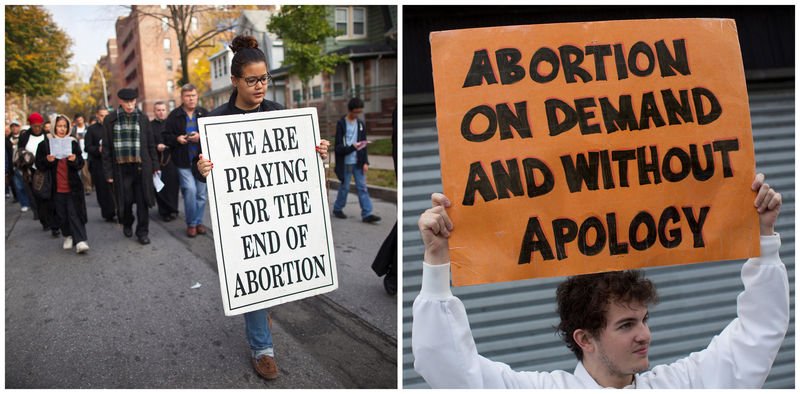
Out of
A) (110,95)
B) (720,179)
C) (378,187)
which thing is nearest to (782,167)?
(720,179)

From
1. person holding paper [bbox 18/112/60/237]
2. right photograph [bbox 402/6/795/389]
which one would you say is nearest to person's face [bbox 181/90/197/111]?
person holding paper [bbox 18/112/60/237]

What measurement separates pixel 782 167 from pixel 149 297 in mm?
5735

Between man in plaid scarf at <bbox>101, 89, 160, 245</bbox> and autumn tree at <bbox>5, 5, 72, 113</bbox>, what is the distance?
15.1ft

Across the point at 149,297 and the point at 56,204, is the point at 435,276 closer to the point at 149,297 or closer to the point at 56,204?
the point at 149,297

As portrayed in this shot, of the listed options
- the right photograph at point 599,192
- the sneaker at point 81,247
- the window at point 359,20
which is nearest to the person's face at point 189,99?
the sneaker at point 81,247

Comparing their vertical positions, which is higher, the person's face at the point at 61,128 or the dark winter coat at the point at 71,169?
the person's face at the point at 61,128

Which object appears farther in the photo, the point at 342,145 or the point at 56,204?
the point at 342,145

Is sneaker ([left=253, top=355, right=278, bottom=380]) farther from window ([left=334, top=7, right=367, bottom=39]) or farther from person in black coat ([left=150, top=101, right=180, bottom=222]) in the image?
window ([left=334, top=7, right=367, bottom=39])

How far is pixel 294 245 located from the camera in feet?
11.2

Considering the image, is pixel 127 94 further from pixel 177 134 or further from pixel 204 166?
pixel 204 166

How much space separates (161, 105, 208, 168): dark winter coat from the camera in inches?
282

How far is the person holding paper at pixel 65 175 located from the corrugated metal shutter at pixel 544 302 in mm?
4190

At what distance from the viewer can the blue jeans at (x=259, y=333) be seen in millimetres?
3535

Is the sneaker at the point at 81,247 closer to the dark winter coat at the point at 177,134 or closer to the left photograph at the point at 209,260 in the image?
the left photograph at the point at 209,260
